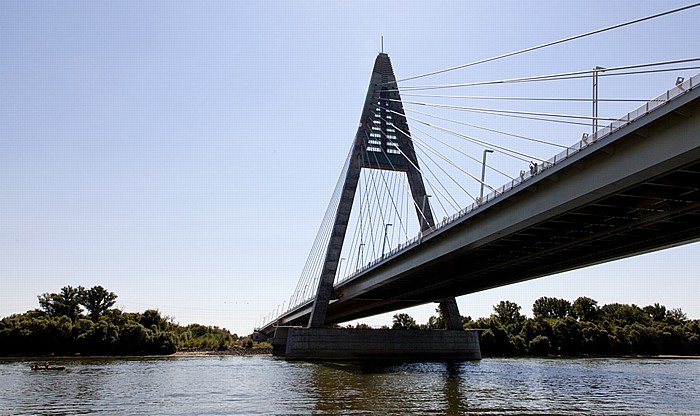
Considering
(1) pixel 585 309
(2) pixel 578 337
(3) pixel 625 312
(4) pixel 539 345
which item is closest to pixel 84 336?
(4) pixel 539 345

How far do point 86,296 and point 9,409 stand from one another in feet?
350

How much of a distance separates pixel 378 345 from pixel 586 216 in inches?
1371

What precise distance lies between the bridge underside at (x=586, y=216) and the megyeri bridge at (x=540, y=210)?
0.06 meters

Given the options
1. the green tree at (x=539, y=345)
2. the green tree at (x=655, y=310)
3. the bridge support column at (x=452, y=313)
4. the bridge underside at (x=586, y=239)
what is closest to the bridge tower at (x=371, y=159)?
the bridge underside at (x=586, y=239)

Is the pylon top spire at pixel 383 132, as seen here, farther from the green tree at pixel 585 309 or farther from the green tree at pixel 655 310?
the green tree at pixel 655 310

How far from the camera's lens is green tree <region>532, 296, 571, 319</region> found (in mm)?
137875

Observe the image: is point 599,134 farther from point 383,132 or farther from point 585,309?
point 585,309

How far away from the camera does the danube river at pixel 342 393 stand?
24766 millimetres

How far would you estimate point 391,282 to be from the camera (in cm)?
5356

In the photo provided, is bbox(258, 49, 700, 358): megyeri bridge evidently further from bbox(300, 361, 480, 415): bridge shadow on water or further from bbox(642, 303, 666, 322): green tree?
bbox(642, 303, 666, 322): green tree

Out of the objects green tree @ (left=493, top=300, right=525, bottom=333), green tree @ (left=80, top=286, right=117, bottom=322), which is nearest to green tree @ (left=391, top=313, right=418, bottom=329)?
green tree @ (left=493, top=300, right=525, bottom=333)

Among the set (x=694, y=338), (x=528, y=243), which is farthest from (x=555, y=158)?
(x=694, y=338)

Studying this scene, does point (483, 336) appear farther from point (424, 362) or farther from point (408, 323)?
point (408, 323)

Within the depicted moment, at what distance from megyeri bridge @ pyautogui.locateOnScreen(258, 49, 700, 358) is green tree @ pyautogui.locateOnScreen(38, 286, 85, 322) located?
2640 inches
